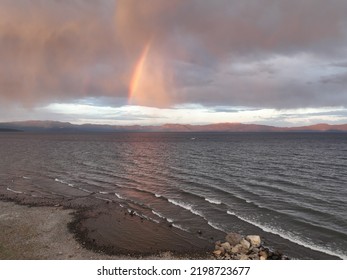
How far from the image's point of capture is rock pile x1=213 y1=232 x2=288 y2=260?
18.7m

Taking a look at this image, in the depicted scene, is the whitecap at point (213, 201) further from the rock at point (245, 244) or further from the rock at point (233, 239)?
the rock at point (245, 244)

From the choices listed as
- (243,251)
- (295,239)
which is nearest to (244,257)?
(243,251)

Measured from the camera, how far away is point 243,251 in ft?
63.3

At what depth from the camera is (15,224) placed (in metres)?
26.5

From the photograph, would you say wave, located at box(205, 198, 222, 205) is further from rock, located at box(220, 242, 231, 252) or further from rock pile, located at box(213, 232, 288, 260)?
rock pile, located at box(213, 232, 288, 260)

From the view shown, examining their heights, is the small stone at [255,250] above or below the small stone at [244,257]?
above

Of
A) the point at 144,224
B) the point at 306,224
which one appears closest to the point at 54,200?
the point at 144,224

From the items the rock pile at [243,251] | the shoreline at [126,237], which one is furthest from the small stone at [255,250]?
the shoreline at [126,237]

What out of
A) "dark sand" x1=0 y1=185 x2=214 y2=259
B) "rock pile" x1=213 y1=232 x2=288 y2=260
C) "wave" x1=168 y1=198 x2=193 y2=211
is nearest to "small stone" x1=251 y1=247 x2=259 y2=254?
"rock pile" x1=213 y1=232 x2=288 y2=260

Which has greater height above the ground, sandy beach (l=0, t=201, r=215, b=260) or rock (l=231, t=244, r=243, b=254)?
rock (l=231, t=244, r=243, b=254)

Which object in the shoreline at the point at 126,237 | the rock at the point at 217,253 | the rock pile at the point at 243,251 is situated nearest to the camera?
the rock pile at the point at 243,251

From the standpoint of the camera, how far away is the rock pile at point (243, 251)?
18.7 m

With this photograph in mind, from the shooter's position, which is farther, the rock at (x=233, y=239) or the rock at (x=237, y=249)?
the rock at (x=233, y=239)
